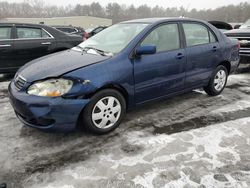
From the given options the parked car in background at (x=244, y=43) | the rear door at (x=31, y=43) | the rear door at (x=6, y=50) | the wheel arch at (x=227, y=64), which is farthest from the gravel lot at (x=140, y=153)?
the parked car in background at (x=244, y=43)

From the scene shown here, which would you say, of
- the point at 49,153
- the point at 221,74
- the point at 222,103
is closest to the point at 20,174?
the point at 49,153

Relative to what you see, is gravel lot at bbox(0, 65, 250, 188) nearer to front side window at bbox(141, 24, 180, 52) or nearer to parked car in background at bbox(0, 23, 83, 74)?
front side window at bbox(141, 24, 180, 52)

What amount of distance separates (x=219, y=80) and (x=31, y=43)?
458 cm

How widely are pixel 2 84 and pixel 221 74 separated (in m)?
4.89

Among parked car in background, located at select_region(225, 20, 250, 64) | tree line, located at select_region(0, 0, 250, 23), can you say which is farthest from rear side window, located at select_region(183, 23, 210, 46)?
tree line, located at select_region(0, 0, 250, 23)

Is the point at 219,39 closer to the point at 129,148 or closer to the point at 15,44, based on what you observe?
the point at 129,148

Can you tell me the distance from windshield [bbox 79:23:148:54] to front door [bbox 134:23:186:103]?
0.25 meters

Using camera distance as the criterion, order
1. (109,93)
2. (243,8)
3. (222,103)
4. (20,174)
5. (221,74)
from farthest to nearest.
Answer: (243,8), (221,74), (222,103), (109,93), (20,174)

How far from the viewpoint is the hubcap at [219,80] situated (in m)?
5.10

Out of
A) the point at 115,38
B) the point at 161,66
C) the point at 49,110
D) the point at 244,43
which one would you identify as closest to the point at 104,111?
the point at 49,110

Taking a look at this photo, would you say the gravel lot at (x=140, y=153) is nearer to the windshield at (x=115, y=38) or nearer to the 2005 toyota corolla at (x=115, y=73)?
the 2005 toyota corolla at (x=115, y=73)

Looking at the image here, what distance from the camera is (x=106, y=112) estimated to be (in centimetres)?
344

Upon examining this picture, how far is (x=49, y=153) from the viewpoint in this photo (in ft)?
10.1

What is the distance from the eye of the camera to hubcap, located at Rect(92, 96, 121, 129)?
3352 millimetres
